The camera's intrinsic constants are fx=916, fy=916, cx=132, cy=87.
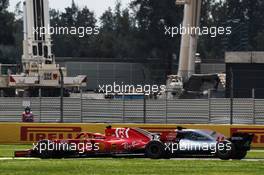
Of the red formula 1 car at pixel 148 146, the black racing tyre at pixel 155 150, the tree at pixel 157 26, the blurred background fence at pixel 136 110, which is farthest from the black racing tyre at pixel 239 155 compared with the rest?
the tree at pixel 157 26

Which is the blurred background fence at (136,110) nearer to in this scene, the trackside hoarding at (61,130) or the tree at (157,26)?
the trackside hoarding at (61,130)

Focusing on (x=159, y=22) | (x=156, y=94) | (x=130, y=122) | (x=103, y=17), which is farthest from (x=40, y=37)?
(x=103, y=17)

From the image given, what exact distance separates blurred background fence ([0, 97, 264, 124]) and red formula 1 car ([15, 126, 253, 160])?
1077 centimetres

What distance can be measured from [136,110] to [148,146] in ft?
40.9

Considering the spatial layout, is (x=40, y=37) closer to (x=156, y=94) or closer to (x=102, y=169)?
(x=156, y=94)

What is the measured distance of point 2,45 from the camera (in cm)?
9544

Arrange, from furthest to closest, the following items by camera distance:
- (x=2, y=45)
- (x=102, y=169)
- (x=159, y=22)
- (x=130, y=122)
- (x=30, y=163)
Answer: (x=2, y=45)
(x=159, y=22)
(x=130, y=122)
(x=30, y=163)
(x=102, y=169)

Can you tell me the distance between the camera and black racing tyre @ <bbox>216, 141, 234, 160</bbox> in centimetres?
2515

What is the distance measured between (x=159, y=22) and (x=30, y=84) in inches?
1179

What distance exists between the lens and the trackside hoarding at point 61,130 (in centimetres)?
3319

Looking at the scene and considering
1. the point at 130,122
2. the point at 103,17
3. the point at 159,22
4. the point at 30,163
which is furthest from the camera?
the point at 103,17

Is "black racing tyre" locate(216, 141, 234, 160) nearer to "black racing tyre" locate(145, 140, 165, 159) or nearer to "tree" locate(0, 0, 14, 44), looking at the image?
"black racing tyre" locate(145, 140, 165, 159)

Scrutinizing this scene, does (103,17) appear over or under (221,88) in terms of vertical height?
over

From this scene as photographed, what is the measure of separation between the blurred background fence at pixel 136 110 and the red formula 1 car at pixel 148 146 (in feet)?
35.3
